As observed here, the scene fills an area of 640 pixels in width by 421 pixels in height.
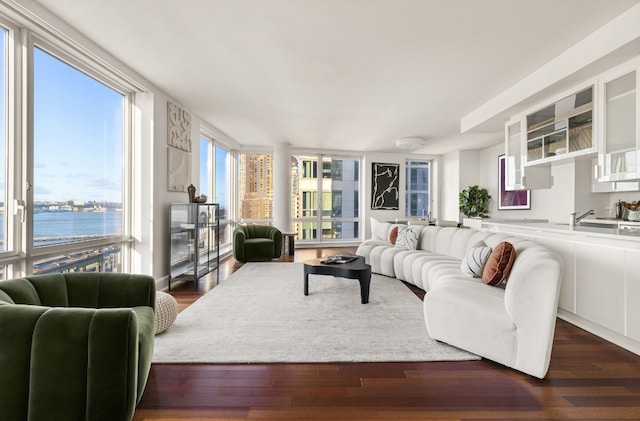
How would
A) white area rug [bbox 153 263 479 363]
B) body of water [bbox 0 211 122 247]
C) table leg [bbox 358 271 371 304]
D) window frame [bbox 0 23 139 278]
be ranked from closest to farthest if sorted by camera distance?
1. white area rug [bbox 153 263 479 363]
2. window frame [bbox 0 23 139 278]
3. body of water [bbox 0 211 122 247]
4. table leg [bbox 358 271 371 304]

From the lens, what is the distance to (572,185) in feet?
16.4

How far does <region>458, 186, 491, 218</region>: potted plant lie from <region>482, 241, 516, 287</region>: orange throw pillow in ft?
18.4

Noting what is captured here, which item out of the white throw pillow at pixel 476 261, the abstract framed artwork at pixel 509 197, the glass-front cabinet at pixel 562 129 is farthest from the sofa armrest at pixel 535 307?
the abstract framed artwork at pixel 509 197

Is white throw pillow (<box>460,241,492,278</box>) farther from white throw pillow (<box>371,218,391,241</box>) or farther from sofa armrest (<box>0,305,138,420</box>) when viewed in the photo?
sofa armrest (<box>0,305,138,420</box>)

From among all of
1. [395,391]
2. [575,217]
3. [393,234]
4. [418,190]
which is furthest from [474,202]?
[395,391]

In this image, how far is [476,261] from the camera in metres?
2.97

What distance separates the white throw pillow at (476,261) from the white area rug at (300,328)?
26.3 inches

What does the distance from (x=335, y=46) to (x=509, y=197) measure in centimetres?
596

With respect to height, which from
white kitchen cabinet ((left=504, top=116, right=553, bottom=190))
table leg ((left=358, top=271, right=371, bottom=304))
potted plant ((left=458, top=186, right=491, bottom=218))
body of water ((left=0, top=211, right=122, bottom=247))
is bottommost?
table leg ((left=358, top=271, right=371, bottom=304))

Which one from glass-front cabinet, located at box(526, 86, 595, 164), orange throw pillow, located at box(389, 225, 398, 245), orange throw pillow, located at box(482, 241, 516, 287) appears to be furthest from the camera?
orange throw pillow, located at box(389, 225, 398, 245)

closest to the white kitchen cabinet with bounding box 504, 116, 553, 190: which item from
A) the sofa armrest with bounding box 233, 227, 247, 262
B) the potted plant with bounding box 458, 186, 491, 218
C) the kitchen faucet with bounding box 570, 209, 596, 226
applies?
the kitchen faucet with bounding box 570, 209, 596, 226

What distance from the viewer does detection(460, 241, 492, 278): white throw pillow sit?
293 cm

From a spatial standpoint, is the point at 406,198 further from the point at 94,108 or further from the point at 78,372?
the point at 78,372

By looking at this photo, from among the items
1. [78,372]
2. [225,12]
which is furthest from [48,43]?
[78,372]
